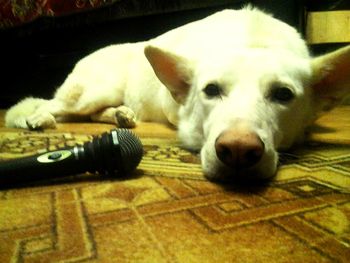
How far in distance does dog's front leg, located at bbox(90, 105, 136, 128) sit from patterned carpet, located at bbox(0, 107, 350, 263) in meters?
1.04

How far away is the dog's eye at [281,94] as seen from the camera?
4.17 feet

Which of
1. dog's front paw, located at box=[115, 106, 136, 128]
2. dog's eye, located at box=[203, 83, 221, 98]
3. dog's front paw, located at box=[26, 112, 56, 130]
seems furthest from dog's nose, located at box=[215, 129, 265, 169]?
dog's front paw, located at box=[26, 112, 56, 130]

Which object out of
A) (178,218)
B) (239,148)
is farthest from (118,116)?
(178,218)

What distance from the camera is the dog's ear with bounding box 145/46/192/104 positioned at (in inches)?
58.7

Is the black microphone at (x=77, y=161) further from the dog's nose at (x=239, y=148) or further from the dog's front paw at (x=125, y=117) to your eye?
the dog's front paw at (x=125, y=117)

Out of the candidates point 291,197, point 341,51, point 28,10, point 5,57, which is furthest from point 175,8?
point 291,197

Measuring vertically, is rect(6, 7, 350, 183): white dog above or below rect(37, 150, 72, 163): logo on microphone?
above

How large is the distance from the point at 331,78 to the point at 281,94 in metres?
0.31

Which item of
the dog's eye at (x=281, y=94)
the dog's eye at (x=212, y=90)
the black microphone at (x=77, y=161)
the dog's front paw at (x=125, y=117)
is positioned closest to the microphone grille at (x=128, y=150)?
the black microphone at (x=77, y=161)

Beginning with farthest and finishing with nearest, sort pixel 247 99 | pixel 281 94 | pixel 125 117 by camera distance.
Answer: pixel 125 117 < pixel 281 94 < pixel 247 99

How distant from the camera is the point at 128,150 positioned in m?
1.05

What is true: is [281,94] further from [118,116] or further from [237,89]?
[118,116]

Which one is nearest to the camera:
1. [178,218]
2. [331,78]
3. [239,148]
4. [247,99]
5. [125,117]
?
[178,218]

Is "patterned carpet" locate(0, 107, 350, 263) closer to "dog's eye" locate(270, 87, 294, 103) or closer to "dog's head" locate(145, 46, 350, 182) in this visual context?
"dog's head" locate(145, 46, 350, 182)
